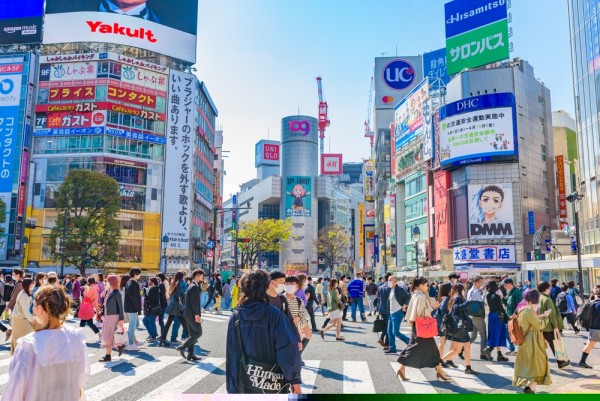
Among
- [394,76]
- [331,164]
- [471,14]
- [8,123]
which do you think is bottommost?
[8,123]

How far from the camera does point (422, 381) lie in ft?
27.9

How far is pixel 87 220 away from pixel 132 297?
31.5 meters

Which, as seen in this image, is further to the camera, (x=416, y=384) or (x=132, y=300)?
(x=132, y=300)

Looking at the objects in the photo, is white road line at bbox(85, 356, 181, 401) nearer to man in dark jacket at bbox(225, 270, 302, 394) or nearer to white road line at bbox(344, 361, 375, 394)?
white road line at bbox(344, 361, 375, 394)

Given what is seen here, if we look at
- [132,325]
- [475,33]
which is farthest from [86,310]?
[475,33]

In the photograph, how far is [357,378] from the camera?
867 centimetres

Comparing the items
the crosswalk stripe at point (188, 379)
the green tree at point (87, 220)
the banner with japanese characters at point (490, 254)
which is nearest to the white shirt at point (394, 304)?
the crosswalk stripe at point (188, 379)

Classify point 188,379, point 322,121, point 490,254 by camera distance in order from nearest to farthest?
point 188,379, point 490,254, point 322,121

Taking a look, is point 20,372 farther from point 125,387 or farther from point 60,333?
point 125,387

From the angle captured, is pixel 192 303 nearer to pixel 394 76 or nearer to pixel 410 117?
pixel 410 117

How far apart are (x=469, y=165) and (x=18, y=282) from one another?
133 ft

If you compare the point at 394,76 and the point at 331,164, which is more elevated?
the point at 394,76

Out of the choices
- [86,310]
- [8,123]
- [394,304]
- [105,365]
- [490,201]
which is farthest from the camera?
[8,123]

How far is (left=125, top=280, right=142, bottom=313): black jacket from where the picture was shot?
11117 mm
